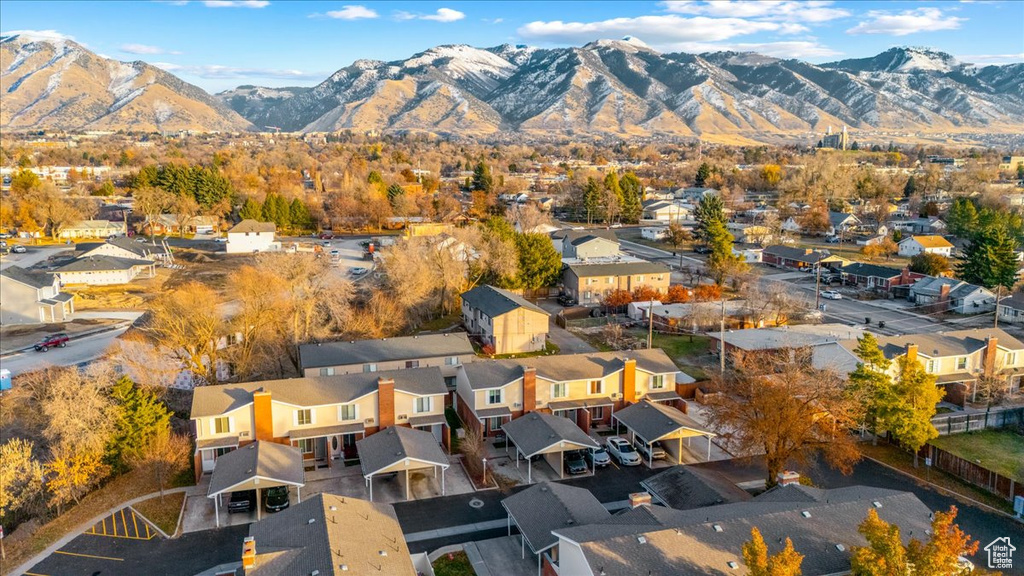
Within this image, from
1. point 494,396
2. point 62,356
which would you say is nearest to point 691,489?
point 494,396

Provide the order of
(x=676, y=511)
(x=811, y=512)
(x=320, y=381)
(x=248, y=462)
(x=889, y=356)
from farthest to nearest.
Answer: (x=889, y=356)
(x=320, y=381)
(x=248, y=462)
(x=676, y=511)
(x=811, y=512)

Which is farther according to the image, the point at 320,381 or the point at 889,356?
the point at 889,356

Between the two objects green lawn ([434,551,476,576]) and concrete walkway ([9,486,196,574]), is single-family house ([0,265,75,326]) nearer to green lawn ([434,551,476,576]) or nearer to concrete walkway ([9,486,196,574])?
concrete walkway ([9,486,196,574])

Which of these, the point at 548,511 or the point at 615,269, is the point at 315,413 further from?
the point at 615,269

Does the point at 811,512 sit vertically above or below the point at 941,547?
below

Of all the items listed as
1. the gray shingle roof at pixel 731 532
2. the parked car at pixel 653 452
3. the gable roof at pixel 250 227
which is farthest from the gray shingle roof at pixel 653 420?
the gable roof at pixel 250 227

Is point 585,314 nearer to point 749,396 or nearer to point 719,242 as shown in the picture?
point 719,242

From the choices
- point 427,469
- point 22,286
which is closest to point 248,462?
point 427,469
